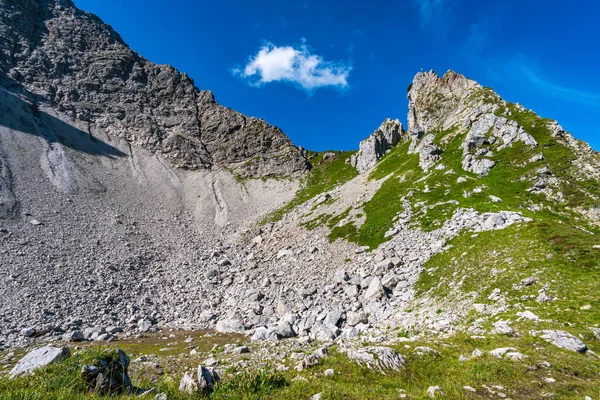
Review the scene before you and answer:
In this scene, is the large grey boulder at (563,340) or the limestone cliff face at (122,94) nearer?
the large grey boulder at (563,340)

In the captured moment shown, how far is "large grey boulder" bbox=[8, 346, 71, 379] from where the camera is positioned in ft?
24.5

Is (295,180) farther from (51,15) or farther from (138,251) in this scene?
(51,15)

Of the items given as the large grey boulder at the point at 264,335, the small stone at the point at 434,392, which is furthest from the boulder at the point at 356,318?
the small stone at the point at 434,392

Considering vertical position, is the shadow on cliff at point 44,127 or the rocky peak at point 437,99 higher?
the rocky peak at point 437,99

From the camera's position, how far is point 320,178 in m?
94.8

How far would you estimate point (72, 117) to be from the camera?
88.8 metres

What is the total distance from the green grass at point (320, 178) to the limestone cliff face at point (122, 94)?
7.46m

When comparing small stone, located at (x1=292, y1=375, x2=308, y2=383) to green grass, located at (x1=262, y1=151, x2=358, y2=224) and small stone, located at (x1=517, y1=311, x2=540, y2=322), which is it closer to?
small stone, located at (x1=517, y1=311, x2=540, y2=322)

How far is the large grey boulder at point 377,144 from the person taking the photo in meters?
88.2

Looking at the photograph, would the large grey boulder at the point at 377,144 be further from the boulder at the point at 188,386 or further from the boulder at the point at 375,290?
the boulder at the point at 188,386

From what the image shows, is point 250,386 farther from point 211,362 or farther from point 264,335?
point 264,335

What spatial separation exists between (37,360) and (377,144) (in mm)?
89735

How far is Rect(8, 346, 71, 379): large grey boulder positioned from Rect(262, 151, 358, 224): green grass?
177 feet

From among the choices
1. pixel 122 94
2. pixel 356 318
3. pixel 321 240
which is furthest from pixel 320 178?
pixel 122 94
